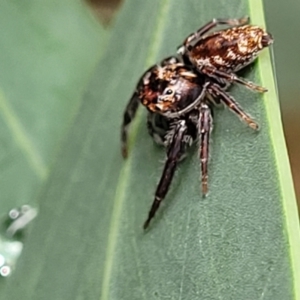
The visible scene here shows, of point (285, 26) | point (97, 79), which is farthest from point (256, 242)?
point (285, 26)

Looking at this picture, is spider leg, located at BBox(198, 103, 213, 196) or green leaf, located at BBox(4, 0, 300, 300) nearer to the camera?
green leaf, located at BBox(4, 0, 300, 300)

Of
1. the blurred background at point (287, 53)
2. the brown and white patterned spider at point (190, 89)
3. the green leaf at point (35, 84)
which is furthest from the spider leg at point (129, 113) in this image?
the blurred background at point (287, 53)

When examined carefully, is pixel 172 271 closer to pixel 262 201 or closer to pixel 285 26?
pixel 262 201

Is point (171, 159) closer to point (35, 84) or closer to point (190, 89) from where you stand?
point (190, 89)

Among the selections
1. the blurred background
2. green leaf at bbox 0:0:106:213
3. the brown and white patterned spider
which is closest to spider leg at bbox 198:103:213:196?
the brown and white patterned spider

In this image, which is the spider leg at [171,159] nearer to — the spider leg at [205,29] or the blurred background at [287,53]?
the spider leg at [205,29]

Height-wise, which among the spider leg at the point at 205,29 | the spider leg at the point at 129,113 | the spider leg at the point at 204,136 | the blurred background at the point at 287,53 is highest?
the spider leg at the point at 205,29

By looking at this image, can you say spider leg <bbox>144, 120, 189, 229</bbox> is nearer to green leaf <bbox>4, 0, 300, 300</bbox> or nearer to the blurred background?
green leaf <bbox>4, 0, 300, 300</bbox>
